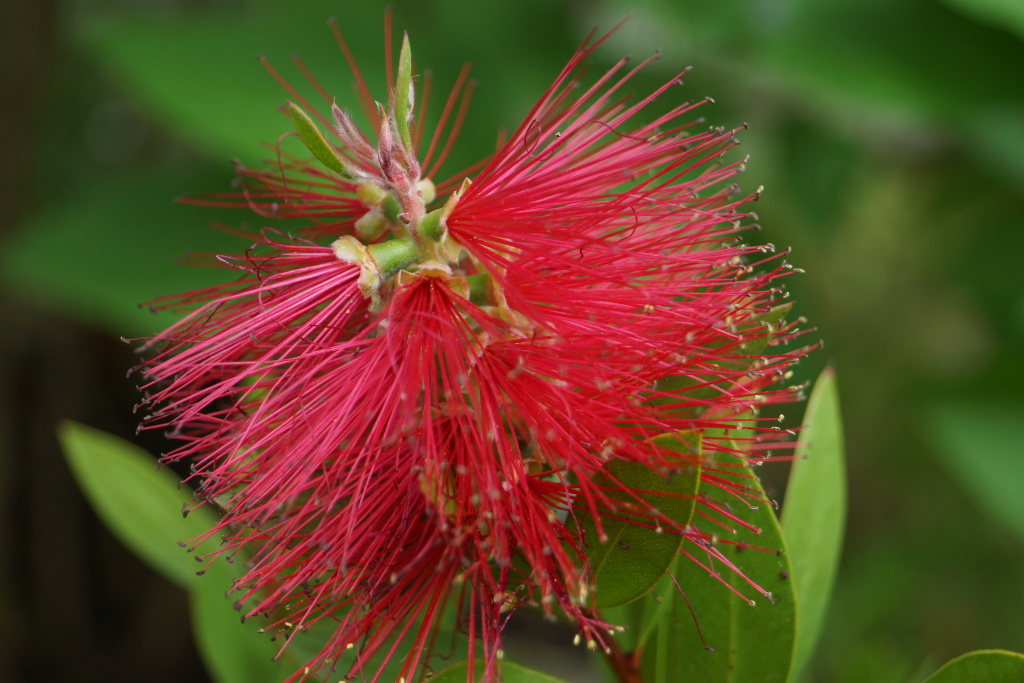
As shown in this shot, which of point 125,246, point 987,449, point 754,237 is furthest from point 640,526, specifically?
point 125,246

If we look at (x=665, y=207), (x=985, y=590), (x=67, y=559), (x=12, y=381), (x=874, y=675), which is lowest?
(x=67, y=559)

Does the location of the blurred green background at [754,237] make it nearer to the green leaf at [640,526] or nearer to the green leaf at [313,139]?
the green leaf at [640,526]

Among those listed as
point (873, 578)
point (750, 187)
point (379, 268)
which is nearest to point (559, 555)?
point (379, 268)

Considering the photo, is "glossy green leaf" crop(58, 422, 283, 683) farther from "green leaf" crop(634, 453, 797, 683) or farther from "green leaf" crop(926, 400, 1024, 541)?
"green leaf" crop(926, 400, 1024, 541)

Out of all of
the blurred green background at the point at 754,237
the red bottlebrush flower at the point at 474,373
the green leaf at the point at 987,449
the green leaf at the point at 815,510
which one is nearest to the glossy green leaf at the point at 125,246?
the blurred green background at the point at 754,237

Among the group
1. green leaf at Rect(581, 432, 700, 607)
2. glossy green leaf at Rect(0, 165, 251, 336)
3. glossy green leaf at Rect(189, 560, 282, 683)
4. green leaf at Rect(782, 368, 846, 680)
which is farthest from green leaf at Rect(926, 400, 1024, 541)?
glossy green leaf at Rect(0, 165, 251, 336)

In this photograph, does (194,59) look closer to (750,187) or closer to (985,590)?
(750,187)
